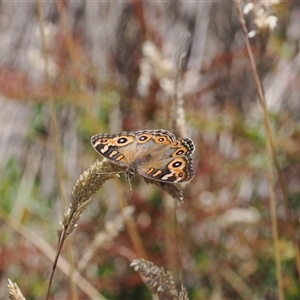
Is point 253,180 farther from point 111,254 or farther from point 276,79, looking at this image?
point 111,254

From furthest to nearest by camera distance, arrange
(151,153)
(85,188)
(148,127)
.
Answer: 1. (148,127)
2. (151,153)
3. (85,188)

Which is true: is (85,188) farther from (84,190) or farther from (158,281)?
(158,281)

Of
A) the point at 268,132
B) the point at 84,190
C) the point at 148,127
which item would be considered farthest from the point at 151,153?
the point at 148,127

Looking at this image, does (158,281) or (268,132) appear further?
(268,132)

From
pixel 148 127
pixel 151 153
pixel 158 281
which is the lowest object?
pixel 158 281

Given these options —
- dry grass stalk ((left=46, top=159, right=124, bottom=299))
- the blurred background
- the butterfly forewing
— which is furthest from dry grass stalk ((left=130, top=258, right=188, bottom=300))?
the blurred background

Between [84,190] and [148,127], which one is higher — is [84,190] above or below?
below

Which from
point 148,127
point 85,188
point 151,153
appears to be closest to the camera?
point 85,188

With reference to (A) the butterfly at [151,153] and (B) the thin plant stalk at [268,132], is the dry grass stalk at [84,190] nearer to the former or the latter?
(A) the butterfly at [151,153]

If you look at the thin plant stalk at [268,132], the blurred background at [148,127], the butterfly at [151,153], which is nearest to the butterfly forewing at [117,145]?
the butterfly at [151,153]
